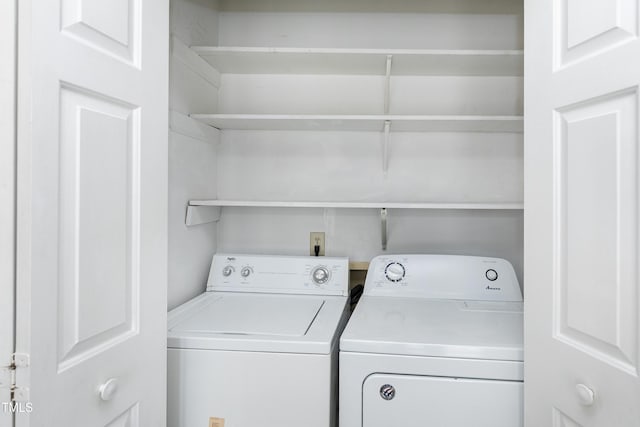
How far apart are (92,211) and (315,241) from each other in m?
1.41

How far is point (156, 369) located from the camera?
1133 mm

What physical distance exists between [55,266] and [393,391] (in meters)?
0.99

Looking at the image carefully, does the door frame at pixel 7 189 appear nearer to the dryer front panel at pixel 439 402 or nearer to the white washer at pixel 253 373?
the white washer at pixel 253 373

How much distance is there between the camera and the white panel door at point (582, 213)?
829 mm

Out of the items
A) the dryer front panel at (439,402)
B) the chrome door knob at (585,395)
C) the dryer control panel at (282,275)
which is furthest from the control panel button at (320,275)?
the chrome door knob at (585,395)

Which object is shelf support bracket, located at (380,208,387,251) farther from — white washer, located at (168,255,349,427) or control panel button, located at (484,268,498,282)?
white washer, located at (168,255,349,427)

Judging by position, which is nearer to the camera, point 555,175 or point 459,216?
point 555,175

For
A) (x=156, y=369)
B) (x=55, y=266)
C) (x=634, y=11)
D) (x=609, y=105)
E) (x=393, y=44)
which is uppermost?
(x=393, y=44)

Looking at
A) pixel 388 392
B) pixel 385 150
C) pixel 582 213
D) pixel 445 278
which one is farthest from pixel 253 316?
pixel 582 213

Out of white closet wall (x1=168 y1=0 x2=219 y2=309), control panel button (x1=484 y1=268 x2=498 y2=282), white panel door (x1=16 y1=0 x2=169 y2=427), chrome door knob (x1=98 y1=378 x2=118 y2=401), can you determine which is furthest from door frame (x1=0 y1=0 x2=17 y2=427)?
control panel button (x1=484 y1=268 x2=498 y2=282)

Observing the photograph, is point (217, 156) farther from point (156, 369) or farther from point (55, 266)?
point (55, 266)

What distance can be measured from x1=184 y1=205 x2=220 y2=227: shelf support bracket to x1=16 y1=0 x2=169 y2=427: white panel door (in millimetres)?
735

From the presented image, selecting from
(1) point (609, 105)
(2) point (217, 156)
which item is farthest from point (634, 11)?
(2) point (217, 156)

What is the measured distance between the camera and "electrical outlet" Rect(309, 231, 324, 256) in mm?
2209
